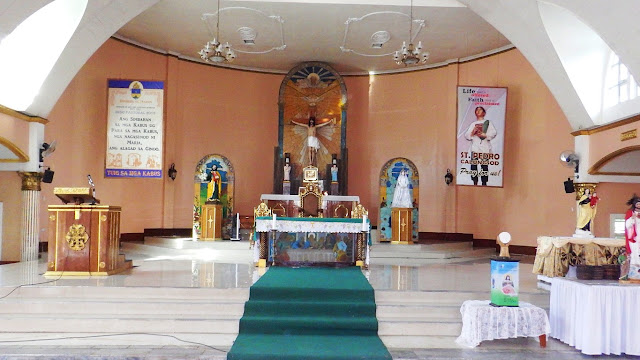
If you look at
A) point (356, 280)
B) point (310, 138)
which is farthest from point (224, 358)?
point (310, 138)

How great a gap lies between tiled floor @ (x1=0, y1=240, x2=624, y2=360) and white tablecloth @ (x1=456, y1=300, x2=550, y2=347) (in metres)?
0.21

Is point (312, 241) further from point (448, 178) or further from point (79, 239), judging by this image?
point (448, 178)

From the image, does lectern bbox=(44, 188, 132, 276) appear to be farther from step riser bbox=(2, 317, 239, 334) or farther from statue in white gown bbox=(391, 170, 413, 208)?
statue in white gown bbox=(391, 170, 413, 208)

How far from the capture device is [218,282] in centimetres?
825

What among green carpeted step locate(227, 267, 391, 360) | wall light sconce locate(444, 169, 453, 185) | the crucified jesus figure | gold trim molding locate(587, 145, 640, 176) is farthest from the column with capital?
gold trim molding locate(587, 145, 640, 176)

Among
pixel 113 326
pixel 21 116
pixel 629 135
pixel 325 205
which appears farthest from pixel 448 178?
pixel 21 116

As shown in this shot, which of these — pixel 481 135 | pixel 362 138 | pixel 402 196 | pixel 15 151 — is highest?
pixel 362 138

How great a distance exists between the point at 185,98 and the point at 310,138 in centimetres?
395

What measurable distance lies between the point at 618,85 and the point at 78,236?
10.4m

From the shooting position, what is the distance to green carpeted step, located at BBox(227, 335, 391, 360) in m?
5.95

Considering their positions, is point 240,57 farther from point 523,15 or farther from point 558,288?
point 558,288

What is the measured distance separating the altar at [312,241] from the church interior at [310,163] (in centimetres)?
4

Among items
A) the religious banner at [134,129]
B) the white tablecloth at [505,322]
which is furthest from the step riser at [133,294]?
the religious banner at [134,129]

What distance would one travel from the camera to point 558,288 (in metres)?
6.87
